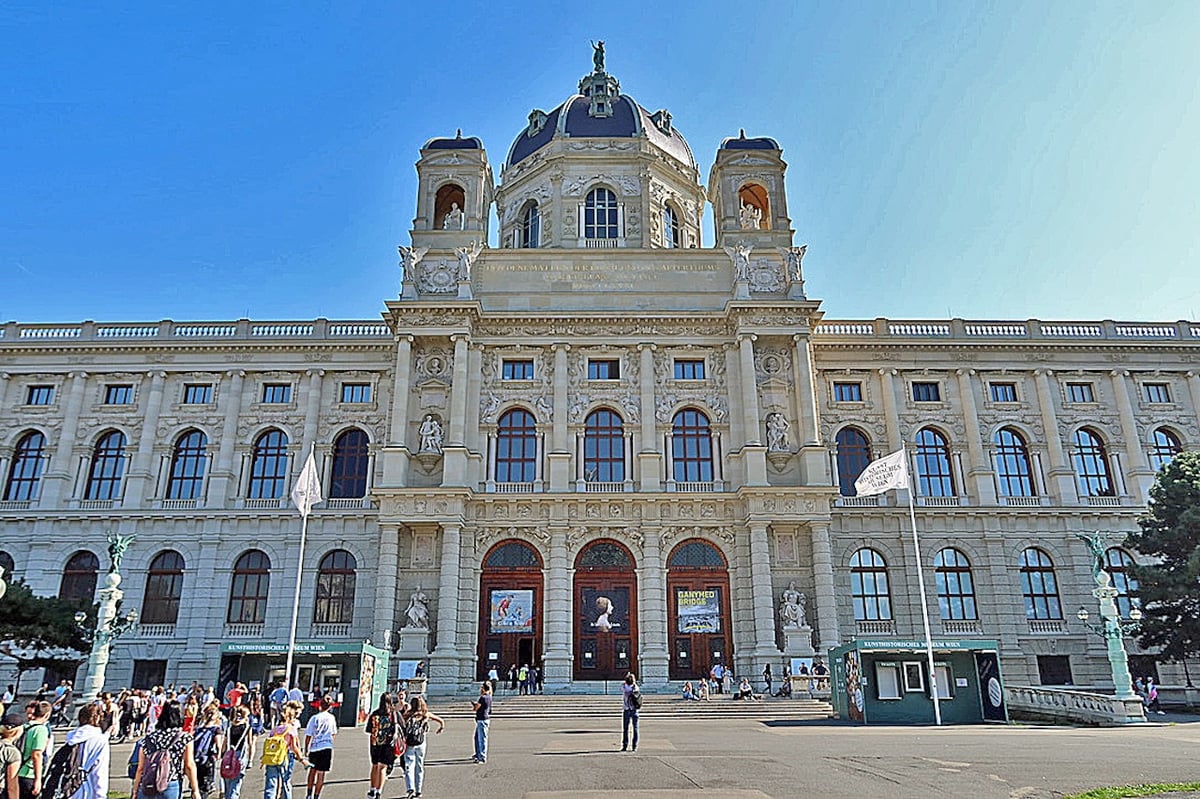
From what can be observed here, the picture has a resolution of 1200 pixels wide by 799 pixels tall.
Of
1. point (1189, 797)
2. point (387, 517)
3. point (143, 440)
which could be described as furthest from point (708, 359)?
point (1189, 797)

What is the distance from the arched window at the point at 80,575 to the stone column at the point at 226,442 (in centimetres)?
597

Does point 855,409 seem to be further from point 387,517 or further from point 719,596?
point 387,517

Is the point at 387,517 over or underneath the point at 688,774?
over

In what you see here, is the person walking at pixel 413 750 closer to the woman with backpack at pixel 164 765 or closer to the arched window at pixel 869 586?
the woman with backpack at pixel 164 765

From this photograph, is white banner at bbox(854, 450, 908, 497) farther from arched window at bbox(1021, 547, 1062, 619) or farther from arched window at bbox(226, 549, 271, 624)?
arched window at bbox(226, 549, 271, 624)

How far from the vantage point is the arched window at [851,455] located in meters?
44.5

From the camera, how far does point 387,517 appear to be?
132 ft

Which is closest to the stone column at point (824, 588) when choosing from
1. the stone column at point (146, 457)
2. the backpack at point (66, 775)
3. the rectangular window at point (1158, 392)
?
the rectangular window at point (1158, 392)

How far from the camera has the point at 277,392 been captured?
151 feet

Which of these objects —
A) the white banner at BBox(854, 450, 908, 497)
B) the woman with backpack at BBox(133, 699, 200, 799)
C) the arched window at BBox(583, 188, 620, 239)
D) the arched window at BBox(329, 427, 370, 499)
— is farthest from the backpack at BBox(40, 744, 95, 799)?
the arched window at BBox(583, 188, 620, 239)

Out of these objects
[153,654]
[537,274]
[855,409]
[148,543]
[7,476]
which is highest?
[537,274]

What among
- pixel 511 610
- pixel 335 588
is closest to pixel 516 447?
pixel 511 610

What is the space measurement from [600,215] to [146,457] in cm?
2800

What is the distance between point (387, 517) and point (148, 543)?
1255 cm
